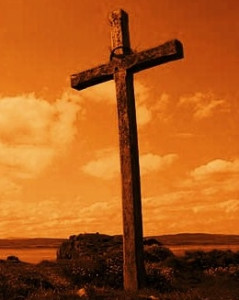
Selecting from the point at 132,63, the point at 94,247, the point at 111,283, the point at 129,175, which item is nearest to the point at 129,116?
the point at 132,63

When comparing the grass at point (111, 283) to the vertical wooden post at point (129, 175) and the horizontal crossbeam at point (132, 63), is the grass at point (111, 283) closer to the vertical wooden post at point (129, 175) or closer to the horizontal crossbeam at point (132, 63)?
the vertical wooden post at point (129, 175)

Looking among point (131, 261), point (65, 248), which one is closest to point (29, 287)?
point (131, 261)

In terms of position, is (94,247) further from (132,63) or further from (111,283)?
(132,63)

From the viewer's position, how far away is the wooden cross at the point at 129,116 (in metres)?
11.1

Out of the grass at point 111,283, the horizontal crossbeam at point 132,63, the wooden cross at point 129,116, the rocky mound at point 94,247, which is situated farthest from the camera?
Result: the rocky mound at point 94,247

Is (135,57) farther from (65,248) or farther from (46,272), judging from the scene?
(65,248)

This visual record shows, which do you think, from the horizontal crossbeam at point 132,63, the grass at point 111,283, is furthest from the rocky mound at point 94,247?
the horizontal crossbeam at point 132,63

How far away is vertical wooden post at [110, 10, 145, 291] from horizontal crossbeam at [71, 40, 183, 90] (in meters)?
0.18

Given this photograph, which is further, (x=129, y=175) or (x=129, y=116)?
(x=129, y=116)

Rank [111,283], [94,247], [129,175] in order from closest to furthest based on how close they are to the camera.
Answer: [129,175] → [111,283] → [94,247]

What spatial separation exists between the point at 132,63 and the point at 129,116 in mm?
1284

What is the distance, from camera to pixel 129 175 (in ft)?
37.1

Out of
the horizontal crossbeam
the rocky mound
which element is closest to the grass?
the rocky mound

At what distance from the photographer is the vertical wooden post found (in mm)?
11094
